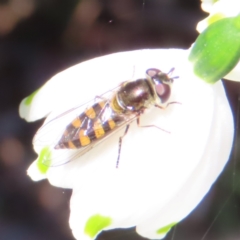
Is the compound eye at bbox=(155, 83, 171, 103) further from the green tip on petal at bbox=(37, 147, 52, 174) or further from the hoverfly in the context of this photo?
the green tip on petal at bbox=(37, 147, 52, 174)

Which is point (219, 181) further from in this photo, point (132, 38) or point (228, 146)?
point (228, 146)

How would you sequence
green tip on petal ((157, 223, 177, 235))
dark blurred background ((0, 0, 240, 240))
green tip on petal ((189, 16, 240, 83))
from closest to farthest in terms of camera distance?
1. green tip on petal ((189, 16, 240, 83))
2. green tip on petal ((157, 223, 177, 235))
3. dark blurred background ((0, 0, 240, 240))

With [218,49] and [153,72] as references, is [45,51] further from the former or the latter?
[218,49]

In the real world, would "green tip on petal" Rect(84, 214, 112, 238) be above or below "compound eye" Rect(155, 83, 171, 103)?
below

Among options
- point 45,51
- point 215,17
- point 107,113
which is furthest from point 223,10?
point 45,51

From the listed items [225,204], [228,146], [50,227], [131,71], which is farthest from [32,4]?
[228,146]

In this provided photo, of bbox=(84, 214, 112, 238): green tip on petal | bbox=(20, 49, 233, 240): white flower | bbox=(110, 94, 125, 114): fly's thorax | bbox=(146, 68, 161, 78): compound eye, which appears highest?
bbox=(146, 68, 161, 78): compound eye

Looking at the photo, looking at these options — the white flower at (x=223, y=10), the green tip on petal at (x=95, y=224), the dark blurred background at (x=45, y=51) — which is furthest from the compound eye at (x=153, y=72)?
the dark blurred background at (x=45, y=51)

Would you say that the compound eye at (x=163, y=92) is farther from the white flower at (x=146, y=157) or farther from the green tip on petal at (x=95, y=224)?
the green tip on petal at (x=95, y=224)

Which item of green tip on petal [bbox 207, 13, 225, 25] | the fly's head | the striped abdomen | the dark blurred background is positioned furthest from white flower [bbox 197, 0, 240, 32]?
the dark blurred background
